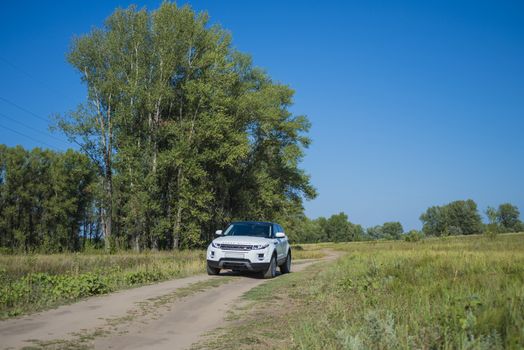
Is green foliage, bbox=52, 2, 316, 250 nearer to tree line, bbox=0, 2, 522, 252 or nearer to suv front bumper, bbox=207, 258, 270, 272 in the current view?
tree line, bbox=0, 2, 522, 252

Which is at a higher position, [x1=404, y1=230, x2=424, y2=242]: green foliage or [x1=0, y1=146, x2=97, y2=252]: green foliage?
[x1=0, y1=146, x2=97, y2=252]: green foliage

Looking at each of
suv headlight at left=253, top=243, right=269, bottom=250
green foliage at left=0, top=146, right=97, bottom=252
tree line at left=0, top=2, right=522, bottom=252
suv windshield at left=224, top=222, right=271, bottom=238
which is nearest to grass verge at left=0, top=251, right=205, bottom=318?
suv windshield at left=224, top=222, right=271, bottom=238

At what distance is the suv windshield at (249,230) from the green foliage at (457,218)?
5185 inches

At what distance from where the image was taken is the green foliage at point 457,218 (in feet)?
456

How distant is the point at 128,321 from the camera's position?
7273 mm

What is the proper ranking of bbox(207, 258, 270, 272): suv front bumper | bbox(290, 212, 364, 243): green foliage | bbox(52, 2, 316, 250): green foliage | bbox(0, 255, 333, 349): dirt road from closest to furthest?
bbox(0, 255, 333, 349): dirt road < bbox(207, 258, 270, 272): suv front bumper < bbox(52, 2, 316, 250): green foliage < bbox(290, 212, 364, 243): green foliage

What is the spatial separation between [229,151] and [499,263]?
2600 cm

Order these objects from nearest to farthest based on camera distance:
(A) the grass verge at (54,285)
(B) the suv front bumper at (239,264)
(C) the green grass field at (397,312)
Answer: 1. (C) the green grass field at (397,312)
2. (A) the grass verge at (54,285)
3. (B) the suv front bumper at (239,264)

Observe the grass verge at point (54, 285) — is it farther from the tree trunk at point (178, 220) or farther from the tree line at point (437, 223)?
the tree line at point (437, 223)

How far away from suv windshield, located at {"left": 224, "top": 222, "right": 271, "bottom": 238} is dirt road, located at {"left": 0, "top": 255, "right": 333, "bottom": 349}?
16.5 ft

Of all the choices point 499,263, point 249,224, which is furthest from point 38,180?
point 499,263

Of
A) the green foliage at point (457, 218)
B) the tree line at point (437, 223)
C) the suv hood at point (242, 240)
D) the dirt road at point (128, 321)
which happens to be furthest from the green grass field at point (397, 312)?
the green foliage at point (457, 218)

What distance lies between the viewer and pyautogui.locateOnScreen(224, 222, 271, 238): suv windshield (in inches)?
626

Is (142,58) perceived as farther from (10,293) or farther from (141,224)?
(10,293)
